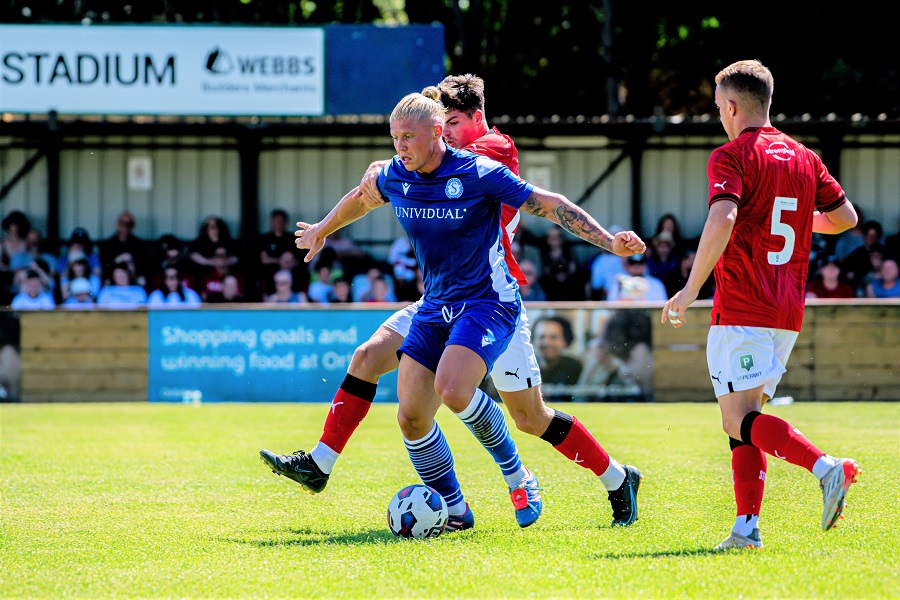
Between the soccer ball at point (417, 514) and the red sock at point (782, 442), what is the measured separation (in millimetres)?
1454

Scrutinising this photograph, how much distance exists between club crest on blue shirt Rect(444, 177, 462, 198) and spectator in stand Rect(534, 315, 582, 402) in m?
7.89

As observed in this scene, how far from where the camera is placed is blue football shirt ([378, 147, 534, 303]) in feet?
18.0

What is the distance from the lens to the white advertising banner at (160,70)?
17891 mm

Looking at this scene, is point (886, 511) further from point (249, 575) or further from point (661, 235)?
point (661, 235)

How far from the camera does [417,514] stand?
17.9 ft

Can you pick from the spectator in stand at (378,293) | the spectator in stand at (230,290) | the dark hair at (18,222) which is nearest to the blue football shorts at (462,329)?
the spectator in stand at (378,293)

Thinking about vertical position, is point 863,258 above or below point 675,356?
above

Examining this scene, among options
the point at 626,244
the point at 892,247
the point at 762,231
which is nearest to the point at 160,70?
the point at 892,247

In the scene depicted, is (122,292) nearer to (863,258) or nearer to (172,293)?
(172,293)

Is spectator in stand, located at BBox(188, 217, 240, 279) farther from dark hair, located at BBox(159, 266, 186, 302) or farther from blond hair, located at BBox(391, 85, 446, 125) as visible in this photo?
blond hair, located at BBox(391, 85, 446, 125)

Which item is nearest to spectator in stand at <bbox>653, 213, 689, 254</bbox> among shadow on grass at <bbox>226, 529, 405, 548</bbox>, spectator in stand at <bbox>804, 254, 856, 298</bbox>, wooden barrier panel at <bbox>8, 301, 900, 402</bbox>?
spectator in stand at <bbox>804, 254, 856, 298</bbox>

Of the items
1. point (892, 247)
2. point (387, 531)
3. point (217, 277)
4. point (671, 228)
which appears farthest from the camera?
point (892, 247)

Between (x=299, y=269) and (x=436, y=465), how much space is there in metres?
12.5

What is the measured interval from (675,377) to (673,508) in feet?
23.9
